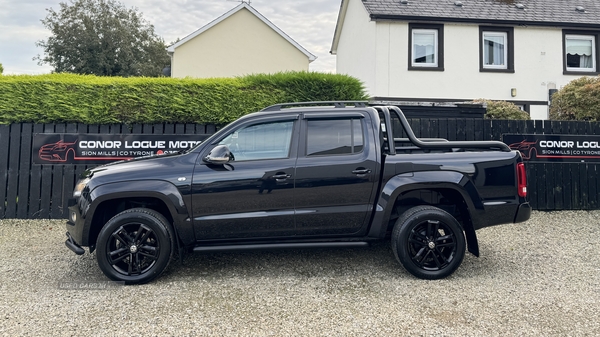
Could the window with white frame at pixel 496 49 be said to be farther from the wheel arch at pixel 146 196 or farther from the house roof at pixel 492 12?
the wheel arch at pixel 146 196

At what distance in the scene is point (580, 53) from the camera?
15.0 meters

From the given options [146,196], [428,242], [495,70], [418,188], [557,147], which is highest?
[495,70]

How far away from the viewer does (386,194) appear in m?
4.27

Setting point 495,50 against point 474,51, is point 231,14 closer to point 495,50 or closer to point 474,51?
point 474,51

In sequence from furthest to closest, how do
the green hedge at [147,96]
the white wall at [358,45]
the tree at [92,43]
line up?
the tree at [92,43], the white wall at [358,45], the green hedge at [147,96]

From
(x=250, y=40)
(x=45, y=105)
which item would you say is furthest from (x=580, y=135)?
(x=250, y=40)

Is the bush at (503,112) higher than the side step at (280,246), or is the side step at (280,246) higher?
the bush at (503,112)

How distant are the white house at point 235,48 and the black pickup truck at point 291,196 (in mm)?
15696

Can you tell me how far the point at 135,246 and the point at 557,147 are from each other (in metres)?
7.34

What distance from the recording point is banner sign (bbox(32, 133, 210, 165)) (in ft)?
22.7

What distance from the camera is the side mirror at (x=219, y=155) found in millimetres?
4078

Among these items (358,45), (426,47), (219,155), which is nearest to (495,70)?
(426,47)

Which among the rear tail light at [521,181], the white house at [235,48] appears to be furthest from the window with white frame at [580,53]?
the rear tail light at [521,181]

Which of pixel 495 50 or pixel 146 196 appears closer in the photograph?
pixel 146 196
